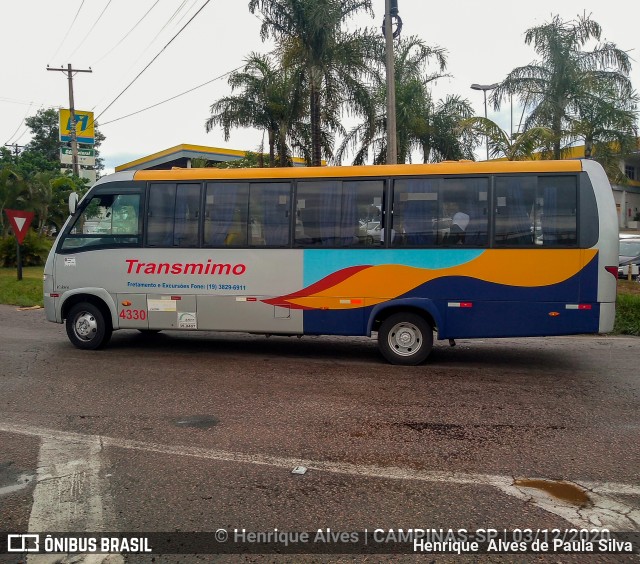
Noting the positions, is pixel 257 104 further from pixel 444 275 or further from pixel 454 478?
pixel 454 478

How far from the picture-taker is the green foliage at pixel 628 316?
40.0 ft

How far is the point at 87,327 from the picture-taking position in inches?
400

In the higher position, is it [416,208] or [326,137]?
[326,137]

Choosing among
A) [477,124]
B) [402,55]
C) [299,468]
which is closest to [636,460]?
[299,468]

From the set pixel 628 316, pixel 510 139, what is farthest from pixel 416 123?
pixel 628 316

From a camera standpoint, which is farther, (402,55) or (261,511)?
(402,55)

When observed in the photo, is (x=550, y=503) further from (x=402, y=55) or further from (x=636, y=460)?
(x=402, y=55)

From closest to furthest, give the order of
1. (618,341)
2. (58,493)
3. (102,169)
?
(58,493) → (618,341) → (102,169)

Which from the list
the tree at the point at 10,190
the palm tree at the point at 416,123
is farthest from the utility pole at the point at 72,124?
the palm tree at the point at 416,123

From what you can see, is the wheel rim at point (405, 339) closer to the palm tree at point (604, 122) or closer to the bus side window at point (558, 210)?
the bus side window at point (558, 210)

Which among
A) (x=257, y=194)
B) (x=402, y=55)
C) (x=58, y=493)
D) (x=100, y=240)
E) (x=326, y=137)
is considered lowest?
(x=58, y=493)

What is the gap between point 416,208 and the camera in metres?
8.88

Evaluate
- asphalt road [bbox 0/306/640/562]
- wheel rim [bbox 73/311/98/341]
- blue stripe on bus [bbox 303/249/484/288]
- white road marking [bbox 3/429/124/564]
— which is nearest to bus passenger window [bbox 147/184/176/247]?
wheel rim [bbox 73/311/98/341]

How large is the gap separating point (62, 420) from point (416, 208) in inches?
205
